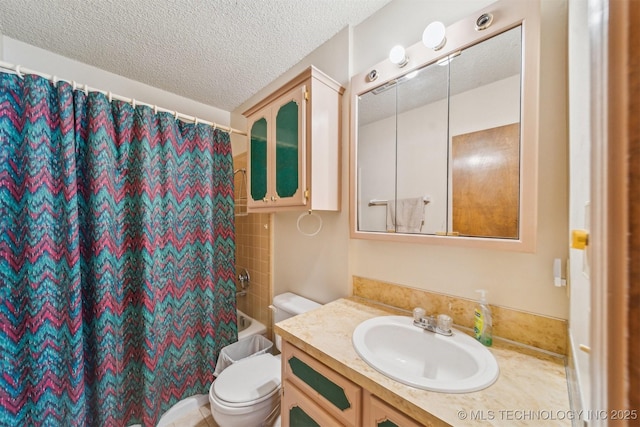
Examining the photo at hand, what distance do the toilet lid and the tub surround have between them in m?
0.68

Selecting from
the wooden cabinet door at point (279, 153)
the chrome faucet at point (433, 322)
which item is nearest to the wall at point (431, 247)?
the chrome faucet at point (433, 322)

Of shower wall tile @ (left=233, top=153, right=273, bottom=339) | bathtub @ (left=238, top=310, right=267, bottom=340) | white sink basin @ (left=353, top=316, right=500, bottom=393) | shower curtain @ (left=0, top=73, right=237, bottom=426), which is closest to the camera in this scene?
white sink basin @ (left=353, top=316, right=500, bottom=393)

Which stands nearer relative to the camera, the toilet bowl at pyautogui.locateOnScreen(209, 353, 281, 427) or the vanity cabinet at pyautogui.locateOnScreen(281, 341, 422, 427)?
the vanity cabinet at pyautogui.locateOnScreen(281, 341, 422, 427)

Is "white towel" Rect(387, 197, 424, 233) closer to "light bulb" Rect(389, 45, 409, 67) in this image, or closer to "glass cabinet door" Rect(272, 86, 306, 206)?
"glass cabinet door" Rect(272, 86, 306, 206)

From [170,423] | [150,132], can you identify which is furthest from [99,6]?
[170,423]

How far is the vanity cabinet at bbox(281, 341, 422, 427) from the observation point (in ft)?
2.27

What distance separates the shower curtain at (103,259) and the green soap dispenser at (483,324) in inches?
64.1

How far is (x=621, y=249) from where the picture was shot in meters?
0.19

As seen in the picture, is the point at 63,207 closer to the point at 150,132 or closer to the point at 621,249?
the point at 150,132

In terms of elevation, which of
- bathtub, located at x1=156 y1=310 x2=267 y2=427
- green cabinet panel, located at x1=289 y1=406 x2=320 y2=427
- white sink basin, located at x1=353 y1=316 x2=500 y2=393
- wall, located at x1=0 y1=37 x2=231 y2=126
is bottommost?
bathtub, located at x1=156 y1=310 x2=267 y2=427

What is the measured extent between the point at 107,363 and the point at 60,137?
49.5 inches

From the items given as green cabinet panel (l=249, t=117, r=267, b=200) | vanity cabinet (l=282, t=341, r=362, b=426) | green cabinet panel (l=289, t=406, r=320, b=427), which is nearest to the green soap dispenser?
vanity cabinet (l=282, t=341, r=362, b=426)

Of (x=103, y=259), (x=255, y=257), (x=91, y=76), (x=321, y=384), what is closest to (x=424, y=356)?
(x=321, y=384)

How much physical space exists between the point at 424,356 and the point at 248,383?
3.18ft
